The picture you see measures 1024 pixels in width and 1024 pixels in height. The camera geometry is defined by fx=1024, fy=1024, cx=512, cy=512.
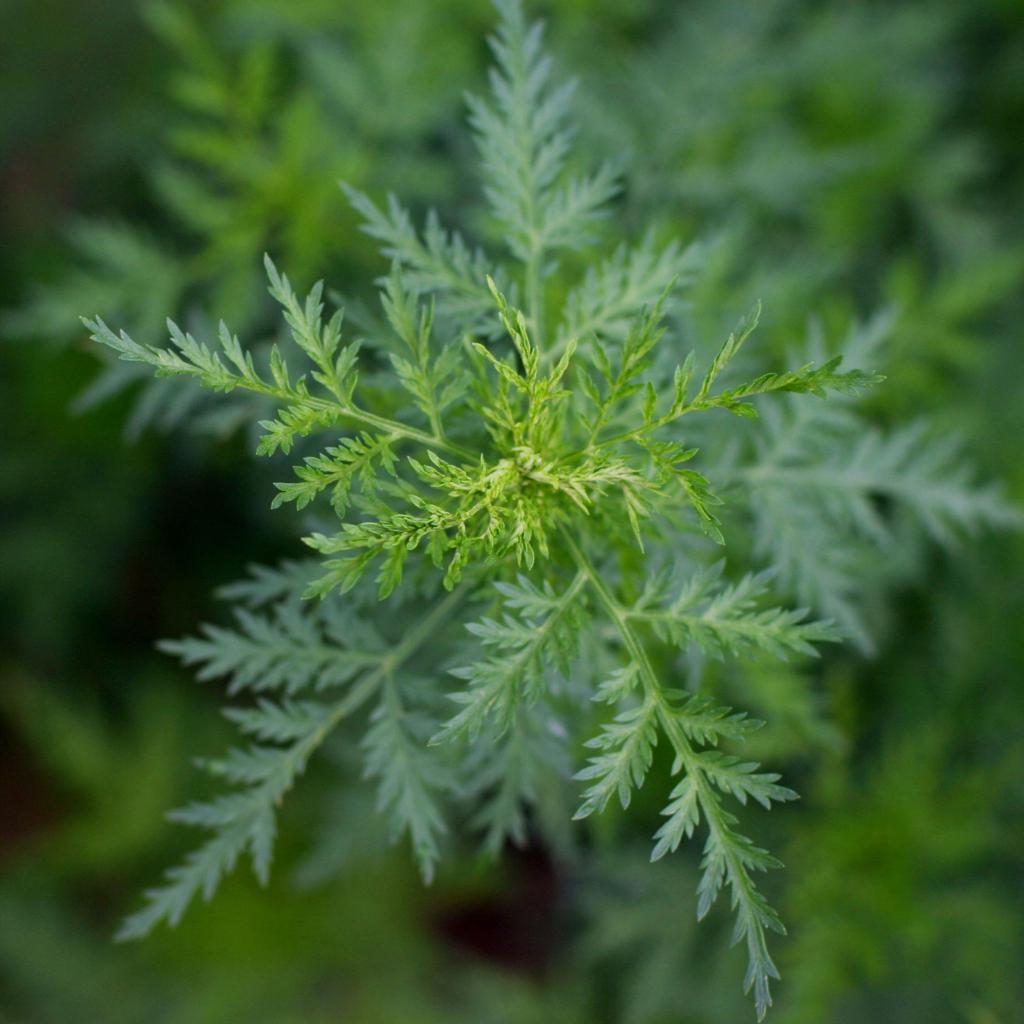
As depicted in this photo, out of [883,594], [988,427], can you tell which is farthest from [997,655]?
[988,427]

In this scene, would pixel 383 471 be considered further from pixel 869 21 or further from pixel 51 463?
pixel 869 21

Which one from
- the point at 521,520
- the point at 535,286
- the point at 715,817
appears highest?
the point at 535,286

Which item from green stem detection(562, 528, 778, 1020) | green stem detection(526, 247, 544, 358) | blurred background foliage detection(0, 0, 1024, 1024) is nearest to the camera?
green stem detection(562, 528, 778, 1020)

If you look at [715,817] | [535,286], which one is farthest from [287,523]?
[715,817]

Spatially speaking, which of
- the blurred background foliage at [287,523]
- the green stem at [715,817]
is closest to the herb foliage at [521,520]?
the green stem at [715,817]

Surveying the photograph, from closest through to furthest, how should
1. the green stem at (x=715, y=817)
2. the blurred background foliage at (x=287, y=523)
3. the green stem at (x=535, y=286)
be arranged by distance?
the green stem at (x=715, y=817)
the green stem at (x=535, y=286)
the blurred background foliage at (x=287, y=523)

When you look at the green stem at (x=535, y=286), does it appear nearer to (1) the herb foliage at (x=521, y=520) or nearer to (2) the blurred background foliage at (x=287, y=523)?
(1) the herb foliage at (x=521, y=520)

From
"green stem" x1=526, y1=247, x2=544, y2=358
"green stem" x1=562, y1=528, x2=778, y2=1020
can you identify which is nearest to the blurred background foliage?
"green stem" x1=526, y1=247, x2=544, y2=358

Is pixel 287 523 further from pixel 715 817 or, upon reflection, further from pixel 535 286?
pixel 715 817

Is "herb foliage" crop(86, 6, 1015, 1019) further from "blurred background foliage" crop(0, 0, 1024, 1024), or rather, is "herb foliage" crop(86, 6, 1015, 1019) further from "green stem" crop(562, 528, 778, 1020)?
"blurred background foliage" crop(0, 0, 1024, 1024)
